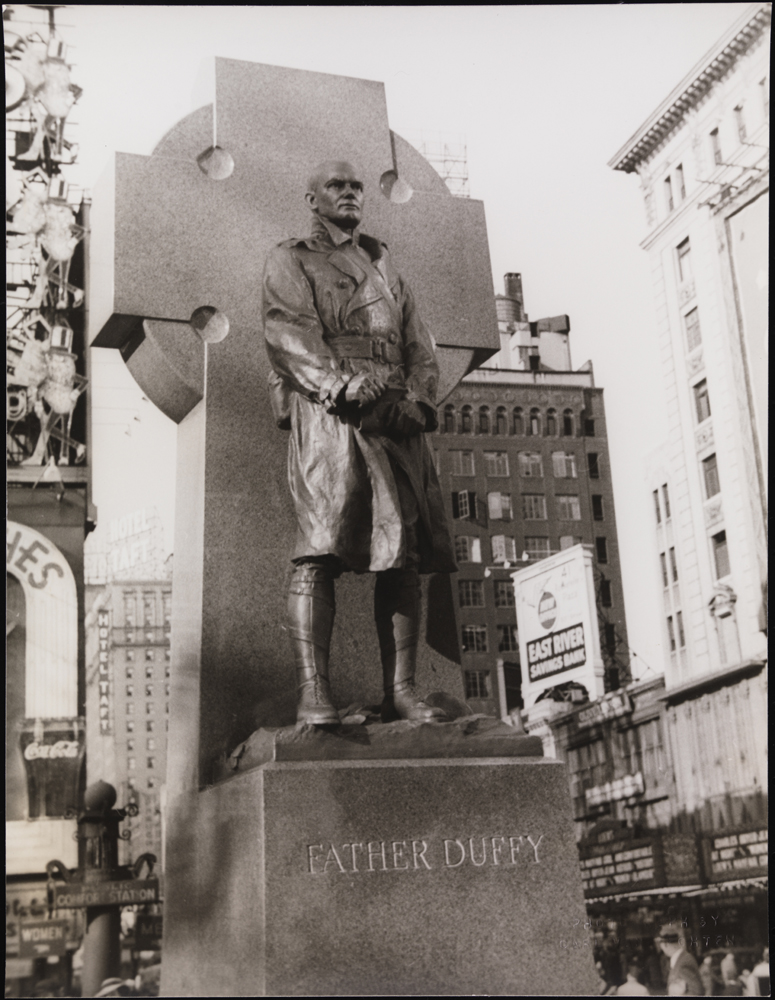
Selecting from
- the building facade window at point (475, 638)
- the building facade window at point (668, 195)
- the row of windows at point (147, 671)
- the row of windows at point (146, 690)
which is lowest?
the row of windows at point (146, 690)

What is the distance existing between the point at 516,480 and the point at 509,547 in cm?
83

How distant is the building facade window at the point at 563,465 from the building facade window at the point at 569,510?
12.3 inches

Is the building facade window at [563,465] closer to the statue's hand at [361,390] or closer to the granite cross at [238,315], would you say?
the granite cross at [238,315]

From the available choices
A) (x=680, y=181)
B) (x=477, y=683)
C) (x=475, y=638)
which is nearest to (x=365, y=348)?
(x=475, y=638)

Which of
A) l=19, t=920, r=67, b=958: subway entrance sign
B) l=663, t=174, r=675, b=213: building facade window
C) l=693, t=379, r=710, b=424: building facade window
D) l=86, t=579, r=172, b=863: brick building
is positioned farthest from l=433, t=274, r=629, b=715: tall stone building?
l=19, t=920, r=67, b=958: subway entrance sign

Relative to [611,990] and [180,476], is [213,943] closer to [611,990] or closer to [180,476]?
[611,990]

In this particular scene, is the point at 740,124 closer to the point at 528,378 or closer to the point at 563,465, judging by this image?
the point at 528,378

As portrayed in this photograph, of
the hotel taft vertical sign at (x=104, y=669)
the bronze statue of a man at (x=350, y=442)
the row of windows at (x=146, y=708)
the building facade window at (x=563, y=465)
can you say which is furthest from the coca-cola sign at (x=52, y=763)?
the building facade window at (x=563, y=465)

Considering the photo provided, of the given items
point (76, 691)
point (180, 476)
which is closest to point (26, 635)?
point (76, 691)

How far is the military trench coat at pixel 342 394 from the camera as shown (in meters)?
6.00

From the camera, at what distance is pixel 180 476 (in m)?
7.14

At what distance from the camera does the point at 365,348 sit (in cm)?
640

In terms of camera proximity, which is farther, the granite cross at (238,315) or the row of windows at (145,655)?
the row of windows at (145,655)

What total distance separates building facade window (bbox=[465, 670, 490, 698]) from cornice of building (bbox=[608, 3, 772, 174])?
521 centimetres
